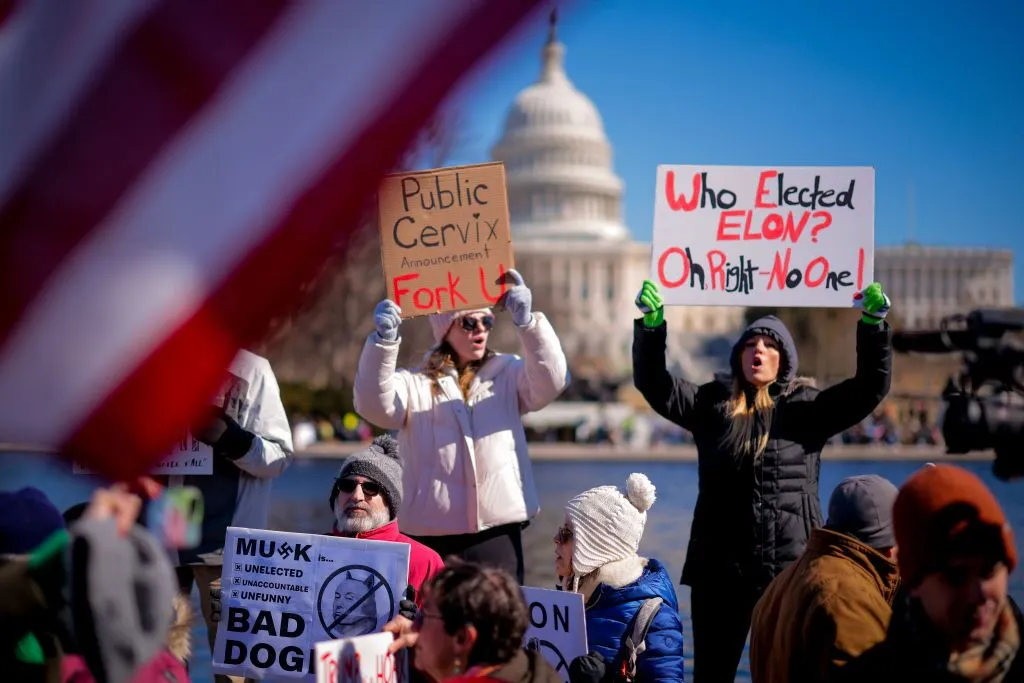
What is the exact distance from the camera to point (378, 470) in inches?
161

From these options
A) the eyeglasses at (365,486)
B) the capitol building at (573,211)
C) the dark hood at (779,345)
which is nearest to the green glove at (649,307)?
the dark hood at (779,345)

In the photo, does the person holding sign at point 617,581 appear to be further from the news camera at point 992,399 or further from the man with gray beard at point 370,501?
the news camera at point 992,399

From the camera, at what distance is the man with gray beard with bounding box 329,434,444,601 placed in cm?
404

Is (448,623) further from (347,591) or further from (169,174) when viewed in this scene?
(169,174)

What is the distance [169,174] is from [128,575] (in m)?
1.02

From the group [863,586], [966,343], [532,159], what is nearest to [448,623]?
[863,586]

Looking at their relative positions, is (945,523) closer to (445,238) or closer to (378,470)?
(378,470)

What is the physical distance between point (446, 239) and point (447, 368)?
1.51 ft

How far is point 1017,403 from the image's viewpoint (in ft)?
8.50

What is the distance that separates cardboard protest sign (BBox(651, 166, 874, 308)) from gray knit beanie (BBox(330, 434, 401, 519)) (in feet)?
Result: 4.35

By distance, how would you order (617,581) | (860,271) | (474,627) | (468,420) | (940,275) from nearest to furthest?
(474,627)
(617,581)
(468,420)
(860,271)
(940,275)

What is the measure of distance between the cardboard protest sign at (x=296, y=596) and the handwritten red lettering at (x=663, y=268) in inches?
63.4

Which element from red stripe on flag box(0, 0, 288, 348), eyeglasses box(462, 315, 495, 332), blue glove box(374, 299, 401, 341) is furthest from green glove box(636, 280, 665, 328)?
red stripe on flag box(0, 0, 288, 348)

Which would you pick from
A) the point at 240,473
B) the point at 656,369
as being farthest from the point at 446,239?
the point at 240,473
